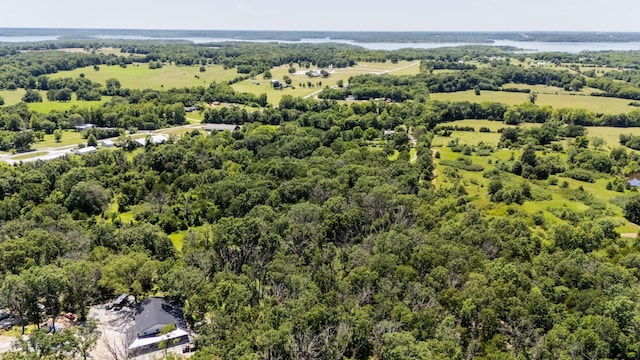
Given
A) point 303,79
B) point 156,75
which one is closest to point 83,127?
point 156,75

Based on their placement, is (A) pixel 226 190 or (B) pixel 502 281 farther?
(A) pixel 226 190

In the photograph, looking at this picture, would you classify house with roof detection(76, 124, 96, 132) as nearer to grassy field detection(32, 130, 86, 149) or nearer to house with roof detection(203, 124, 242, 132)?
grassy field detection(32, 130, 86, 149)

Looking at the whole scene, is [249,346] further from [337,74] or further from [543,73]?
[543,73]

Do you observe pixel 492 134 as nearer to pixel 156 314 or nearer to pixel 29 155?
pixel 156 314

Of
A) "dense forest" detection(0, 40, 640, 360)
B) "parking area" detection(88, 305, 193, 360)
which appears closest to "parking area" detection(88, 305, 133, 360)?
"parking area" detection(88, 305, 193, 360)

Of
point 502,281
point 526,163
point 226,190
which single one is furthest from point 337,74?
point 502,281

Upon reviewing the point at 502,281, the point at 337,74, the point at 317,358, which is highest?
the point at 337,74

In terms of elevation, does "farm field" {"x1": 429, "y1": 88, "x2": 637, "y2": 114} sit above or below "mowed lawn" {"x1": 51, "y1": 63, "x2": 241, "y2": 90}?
below
